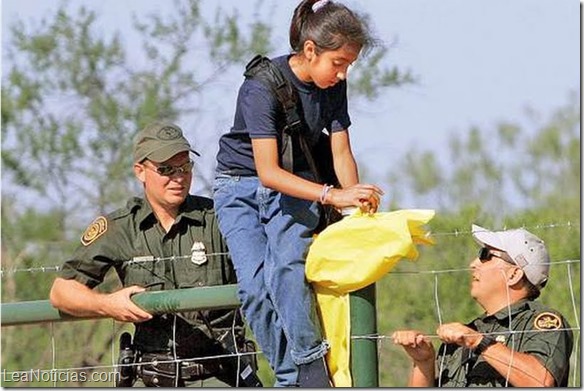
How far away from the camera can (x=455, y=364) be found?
4.88 meters

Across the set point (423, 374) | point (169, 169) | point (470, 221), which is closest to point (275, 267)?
point (423, 374)

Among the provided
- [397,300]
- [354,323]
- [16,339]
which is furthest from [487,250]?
[16,339]

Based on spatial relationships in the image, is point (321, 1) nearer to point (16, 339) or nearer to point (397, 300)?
point (397, 300)

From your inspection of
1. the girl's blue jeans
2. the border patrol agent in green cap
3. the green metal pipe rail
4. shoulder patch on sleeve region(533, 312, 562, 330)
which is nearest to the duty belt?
the border patrol agent in green cap

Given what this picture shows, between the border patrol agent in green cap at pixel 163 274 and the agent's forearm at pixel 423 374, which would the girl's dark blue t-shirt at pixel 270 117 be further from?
the agent's forearm at pixel 423 374

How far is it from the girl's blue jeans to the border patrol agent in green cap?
1.72 feet

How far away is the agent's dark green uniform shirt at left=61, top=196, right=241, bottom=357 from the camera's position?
5238 mm

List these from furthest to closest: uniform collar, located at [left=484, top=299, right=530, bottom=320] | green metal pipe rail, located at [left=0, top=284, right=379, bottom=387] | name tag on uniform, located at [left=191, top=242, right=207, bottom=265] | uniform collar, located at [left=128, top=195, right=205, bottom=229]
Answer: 1. uniform collar, located at [left=128, top=195, right=205, bottom=229]
2. name tag on uniform, located at [left=191, top=242, right=207, bottom=265]
3. uniform collar, located at [left=484, top=299, right=530, bottom=320]
4. green metal pipe rail, located at [left=0, top=284, right=379, bottom=387]

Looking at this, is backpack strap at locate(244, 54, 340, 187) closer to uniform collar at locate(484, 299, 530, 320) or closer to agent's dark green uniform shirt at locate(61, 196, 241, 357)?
agent's dark green uniform shirt at locate(61, 196, 241, 357)

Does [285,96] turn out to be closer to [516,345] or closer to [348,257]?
[348,257]

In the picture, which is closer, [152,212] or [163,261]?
[163,261]

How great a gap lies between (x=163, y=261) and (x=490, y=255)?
1.11m

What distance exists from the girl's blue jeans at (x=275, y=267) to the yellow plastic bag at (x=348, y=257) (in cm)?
5

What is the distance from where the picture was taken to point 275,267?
452cm
